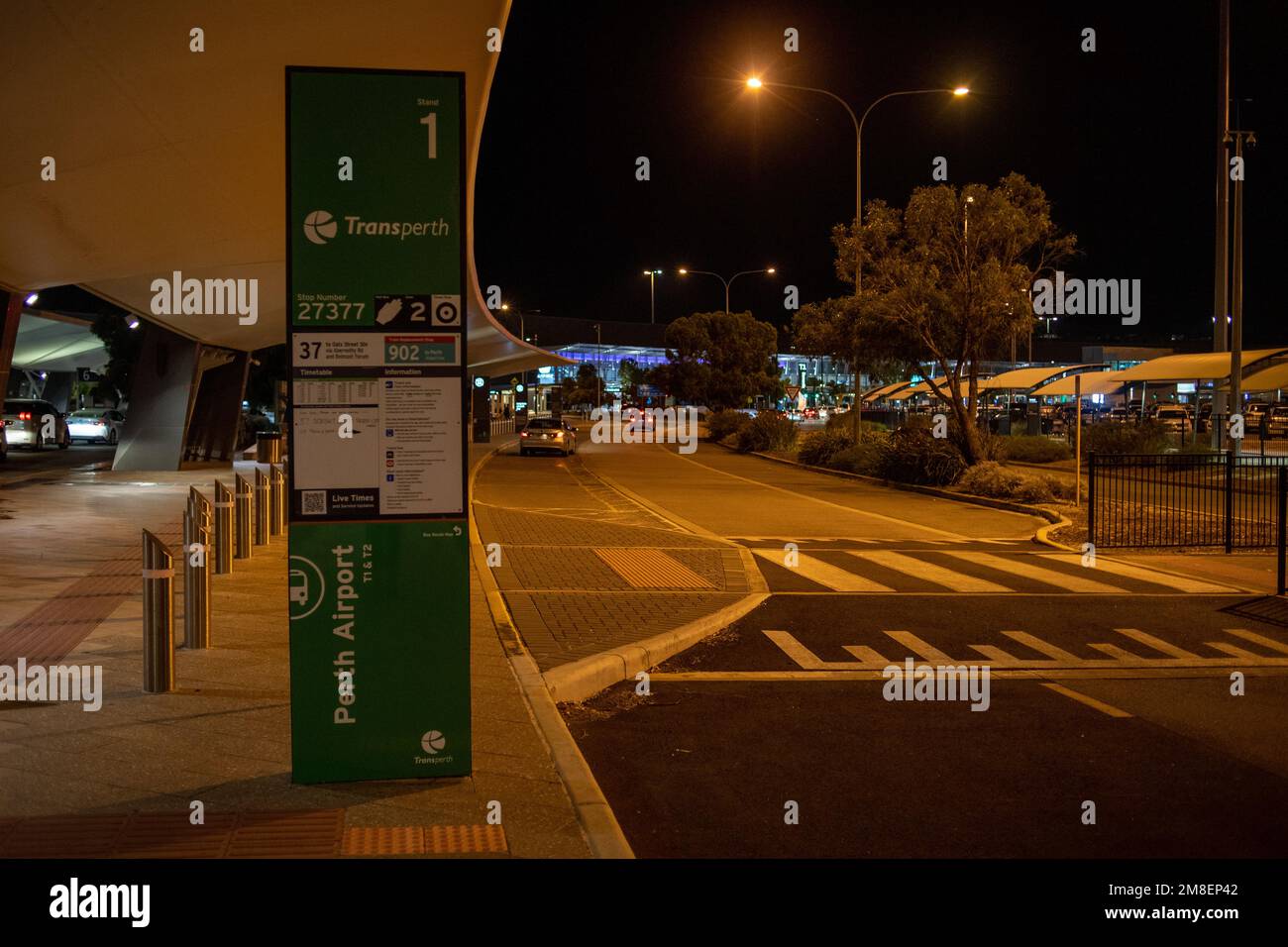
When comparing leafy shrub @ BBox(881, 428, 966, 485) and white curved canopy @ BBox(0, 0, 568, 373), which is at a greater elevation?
white curved canopy @ BBox(0, 0, 568, 373)

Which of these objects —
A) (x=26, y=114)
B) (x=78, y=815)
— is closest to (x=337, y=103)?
(x=78, y=815)

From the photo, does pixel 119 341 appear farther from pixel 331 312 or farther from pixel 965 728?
pixel 965 728

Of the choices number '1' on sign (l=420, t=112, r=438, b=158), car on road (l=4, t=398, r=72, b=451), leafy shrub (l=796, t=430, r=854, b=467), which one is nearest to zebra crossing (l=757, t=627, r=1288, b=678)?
number '1' on sign (l=420, t=112, r=438, b=158)

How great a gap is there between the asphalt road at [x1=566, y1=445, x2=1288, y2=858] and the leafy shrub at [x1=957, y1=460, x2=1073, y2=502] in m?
9.89

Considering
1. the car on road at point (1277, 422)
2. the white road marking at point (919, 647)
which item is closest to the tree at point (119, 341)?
the white road marking at point (919, 647)

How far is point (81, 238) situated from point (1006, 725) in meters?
12.2

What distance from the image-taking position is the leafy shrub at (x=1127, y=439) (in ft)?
→ 112

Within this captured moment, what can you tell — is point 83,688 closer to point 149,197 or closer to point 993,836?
point 993,836

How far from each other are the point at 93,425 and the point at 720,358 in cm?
3148

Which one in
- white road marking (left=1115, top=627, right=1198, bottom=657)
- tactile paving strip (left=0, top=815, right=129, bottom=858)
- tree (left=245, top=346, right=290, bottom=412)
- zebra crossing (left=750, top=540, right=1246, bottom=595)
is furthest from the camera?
tree (left=245, top=346, right=290, bottom=412)

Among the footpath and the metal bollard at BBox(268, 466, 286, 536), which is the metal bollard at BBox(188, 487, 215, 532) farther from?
the metal bollard at BBox(268, 466, 286, 536)

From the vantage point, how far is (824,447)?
3716 centimetres

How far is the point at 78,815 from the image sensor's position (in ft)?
Answer: 17.1

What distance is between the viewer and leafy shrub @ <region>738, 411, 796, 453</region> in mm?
45375
